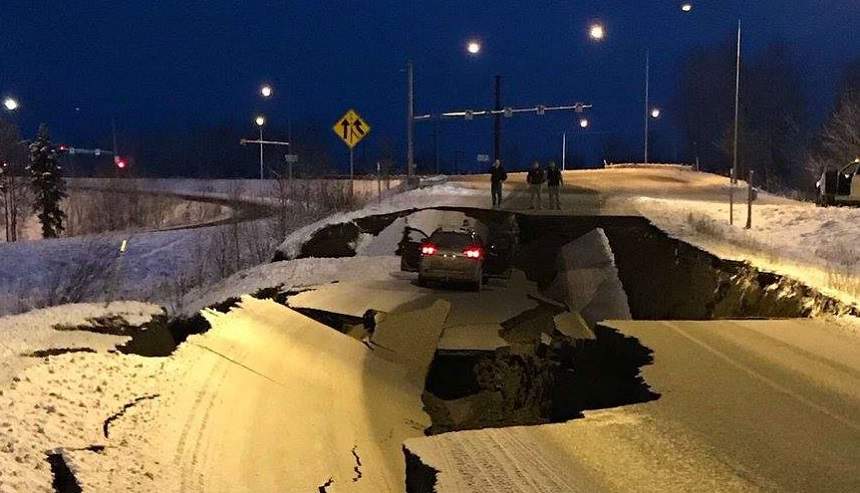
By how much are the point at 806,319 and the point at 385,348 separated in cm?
656

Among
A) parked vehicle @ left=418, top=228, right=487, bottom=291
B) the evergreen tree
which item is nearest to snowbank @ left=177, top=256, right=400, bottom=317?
parked vehicle @ left=418, top=228, right=487, bottom=291

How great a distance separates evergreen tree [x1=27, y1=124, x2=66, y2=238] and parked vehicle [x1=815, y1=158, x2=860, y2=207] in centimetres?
5880

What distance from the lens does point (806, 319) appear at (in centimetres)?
1263

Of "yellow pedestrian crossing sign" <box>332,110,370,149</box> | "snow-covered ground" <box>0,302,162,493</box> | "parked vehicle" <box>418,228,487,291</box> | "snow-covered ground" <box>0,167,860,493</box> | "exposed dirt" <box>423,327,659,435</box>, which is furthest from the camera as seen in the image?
"yellow pedestrian crossing sign" <box>332,110,370,149</box>

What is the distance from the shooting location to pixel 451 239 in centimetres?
2033

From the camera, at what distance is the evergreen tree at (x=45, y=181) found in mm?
70875

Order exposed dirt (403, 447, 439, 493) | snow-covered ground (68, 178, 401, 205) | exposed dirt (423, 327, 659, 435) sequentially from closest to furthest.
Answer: exposed dirt (403, 447, 439, 493) < exposed dirt (423, 327, 659, 435) < snow-covered ground (68, 178, 401, 205)

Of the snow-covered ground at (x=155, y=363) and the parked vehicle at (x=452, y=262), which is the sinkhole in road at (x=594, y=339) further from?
the parked vehicle at (x=452, y=262)

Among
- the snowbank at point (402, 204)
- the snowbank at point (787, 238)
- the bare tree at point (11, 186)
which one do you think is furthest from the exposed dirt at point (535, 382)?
the bare tree at point (11, 186)

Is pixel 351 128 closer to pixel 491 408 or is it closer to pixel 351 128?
pixel 351 128

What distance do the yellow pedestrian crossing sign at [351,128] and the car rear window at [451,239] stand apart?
12.3 metres

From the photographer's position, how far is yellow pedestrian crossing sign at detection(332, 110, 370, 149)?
105 feet

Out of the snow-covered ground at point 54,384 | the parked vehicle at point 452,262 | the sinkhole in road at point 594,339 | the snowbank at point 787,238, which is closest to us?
the snow-covered ground at point 54,384

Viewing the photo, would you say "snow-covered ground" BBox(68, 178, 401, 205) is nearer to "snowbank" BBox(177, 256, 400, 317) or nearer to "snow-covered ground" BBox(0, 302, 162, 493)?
"snowbank" BBox(177, 256, 400, 317)
